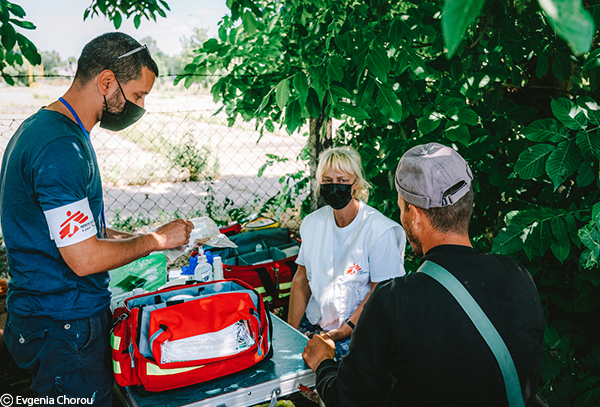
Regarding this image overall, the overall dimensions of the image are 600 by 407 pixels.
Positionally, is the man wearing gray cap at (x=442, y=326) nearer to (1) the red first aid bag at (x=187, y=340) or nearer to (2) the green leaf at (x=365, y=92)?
(1) the red first aid bag at (x=187, y=340)

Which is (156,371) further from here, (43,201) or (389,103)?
(389,103)

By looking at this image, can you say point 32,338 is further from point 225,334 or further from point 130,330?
point 225,334

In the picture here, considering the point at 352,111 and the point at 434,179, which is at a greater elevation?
the point at 352,111

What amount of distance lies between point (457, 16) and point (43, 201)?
1.32 metres

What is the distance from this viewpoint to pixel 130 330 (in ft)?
4.95

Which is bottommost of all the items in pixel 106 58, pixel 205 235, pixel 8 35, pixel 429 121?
pixel 205 235

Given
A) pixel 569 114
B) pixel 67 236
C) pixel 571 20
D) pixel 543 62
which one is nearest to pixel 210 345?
pixel 67 236

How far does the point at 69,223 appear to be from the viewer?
4.28 feet

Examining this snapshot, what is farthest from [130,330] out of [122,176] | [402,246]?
[122,176]

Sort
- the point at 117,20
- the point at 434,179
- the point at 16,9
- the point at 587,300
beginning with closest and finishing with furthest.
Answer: the point at 434,179, the point at 587,300, the point at 16,9, the point at 117,20

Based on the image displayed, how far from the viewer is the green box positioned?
2428 mm

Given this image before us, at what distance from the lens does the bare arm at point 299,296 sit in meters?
2.49

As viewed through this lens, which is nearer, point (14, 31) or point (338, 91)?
point (338, 91)

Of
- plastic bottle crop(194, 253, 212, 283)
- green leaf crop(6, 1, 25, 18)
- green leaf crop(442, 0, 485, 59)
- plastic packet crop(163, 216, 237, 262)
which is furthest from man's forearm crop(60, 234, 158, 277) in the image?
green leaf crop(6, 1, 25, 18)
